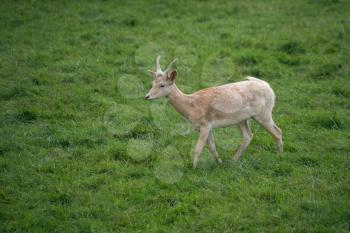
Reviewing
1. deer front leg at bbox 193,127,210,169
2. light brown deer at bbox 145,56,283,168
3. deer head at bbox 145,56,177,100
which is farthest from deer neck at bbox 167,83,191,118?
deer front leg at bbox 193,127,210,169

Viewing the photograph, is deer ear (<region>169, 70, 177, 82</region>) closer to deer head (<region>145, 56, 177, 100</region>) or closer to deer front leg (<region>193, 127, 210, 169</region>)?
deer head (<region>145, 56, 177, 100</region>)

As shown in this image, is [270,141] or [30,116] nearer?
[270,141]

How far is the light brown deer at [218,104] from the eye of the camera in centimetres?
957

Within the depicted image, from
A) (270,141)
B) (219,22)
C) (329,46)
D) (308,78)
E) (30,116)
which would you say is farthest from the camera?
(219,22)

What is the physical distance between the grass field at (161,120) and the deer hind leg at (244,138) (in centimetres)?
18

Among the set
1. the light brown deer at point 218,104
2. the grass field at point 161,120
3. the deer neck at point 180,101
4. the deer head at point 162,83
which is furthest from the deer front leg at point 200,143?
the deer head at point 162,83

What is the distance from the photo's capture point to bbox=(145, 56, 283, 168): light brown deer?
957cm

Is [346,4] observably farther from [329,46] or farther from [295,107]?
[295,107]

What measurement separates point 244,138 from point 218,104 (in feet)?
2.96

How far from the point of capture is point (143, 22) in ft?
54.5

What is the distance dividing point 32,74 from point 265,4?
812cm

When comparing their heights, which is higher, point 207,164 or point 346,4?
point 346,4

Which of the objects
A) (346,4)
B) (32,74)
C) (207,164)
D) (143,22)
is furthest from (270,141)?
(346,4)

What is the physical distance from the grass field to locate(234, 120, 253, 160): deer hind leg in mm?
184
